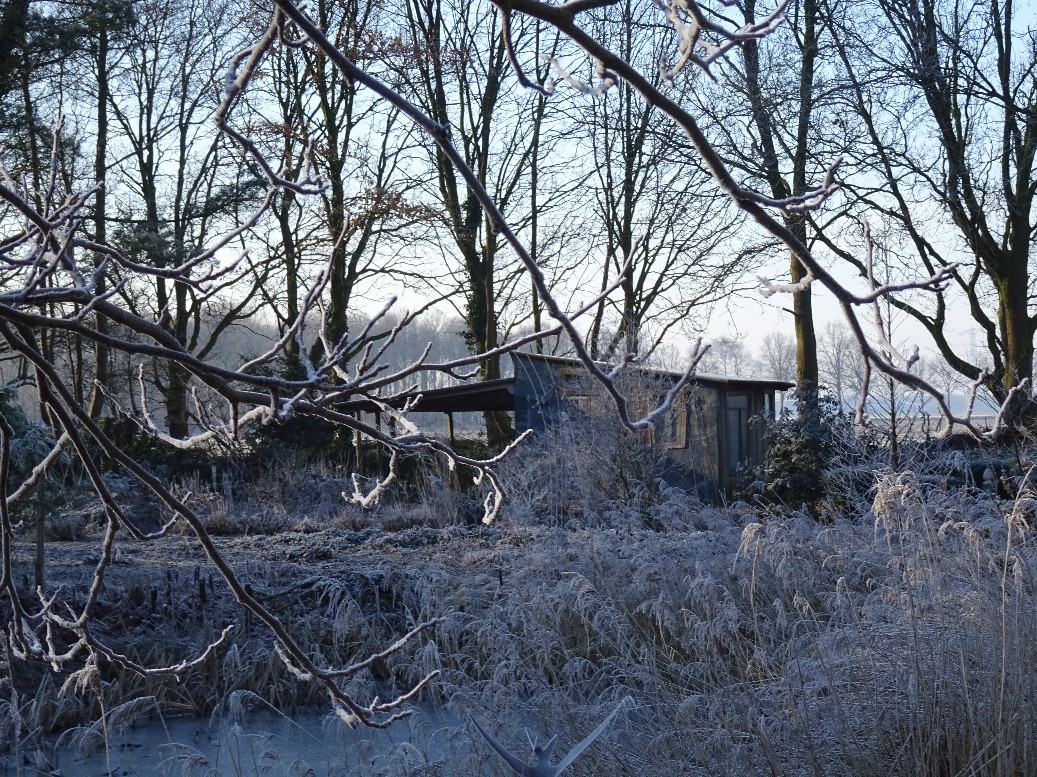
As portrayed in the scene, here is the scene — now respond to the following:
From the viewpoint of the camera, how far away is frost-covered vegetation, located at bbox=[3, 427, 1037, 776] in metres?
3.08

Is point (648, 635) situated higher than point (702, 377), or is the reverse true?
point (702, 377)

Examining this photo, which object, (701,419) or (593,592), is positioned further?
(701,419)

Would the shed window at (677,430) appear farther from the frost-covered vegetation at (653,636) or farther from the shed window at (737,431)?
the frost-covered vegetation at (653,636)

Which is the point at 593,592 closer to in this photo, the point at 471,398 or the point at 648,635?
the point at 648,635

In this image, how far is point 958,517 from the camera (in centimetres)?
601

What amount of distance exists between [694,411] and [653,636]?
9596 mm

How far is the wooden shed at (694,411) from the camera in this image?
45.0 ft

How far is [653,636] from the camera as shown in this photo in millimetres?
4988

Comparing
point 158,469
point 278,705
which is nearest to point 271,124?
point 158,469

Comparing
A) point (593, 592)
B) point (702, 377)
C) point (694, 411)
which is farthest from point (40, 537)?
point (702, 377)

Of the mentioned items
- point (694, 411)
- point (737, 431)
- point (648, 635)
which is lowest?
point (648, 635)

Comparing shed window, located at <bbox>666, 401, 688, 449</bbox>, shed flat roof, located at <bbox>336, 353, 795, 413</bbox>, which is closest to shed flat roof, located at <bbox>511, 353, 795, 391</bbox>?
shed flat roof, located at <bbox>336, 353, 795, 413</bbox>

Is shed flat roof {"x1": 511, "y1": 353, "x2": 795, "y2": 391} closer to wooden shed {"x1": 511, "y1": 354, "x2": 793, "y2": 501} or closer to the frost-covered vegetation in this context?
wooden shed {"x1": 511, "y1": 354, "x2": 793, "y2": 501}

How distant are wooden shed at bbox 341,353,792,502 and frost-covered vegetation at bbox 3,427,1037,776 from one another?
433cm
